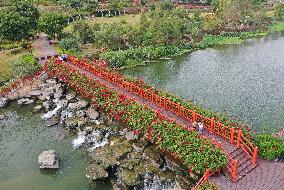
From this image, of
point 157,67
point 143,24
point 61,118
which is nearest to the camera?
point 61,118

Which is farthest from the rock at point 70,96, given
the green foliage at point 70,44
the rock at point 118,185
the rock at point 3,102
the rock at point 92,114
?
the rock at point 118,185

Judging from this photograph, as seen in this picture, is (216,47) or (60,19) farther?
(216,47)

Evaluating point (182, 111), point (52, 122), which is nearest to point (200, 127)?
point (182, 111)

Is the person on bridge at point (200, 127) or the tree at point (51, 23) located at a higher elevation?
the tree at point (51, 23)

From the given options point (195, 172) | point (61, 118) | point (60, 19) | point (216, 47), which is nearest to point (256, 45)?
point (216, 47)

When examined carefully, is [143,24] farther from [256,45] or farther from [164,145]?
[164,145]

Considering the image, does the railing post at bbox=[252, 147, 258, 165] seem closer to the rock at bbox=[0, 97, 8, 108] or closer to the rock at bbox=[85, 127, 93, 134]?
the rock at bbox=[85, 127, 93, 134]

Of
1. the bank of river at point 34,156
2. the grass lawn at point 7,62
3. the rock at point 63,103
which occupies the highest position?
the grass lawn at point 7,62

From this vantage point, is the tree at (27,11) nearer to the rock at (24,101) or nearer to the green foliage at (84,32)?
the green foliage at (84,32)
